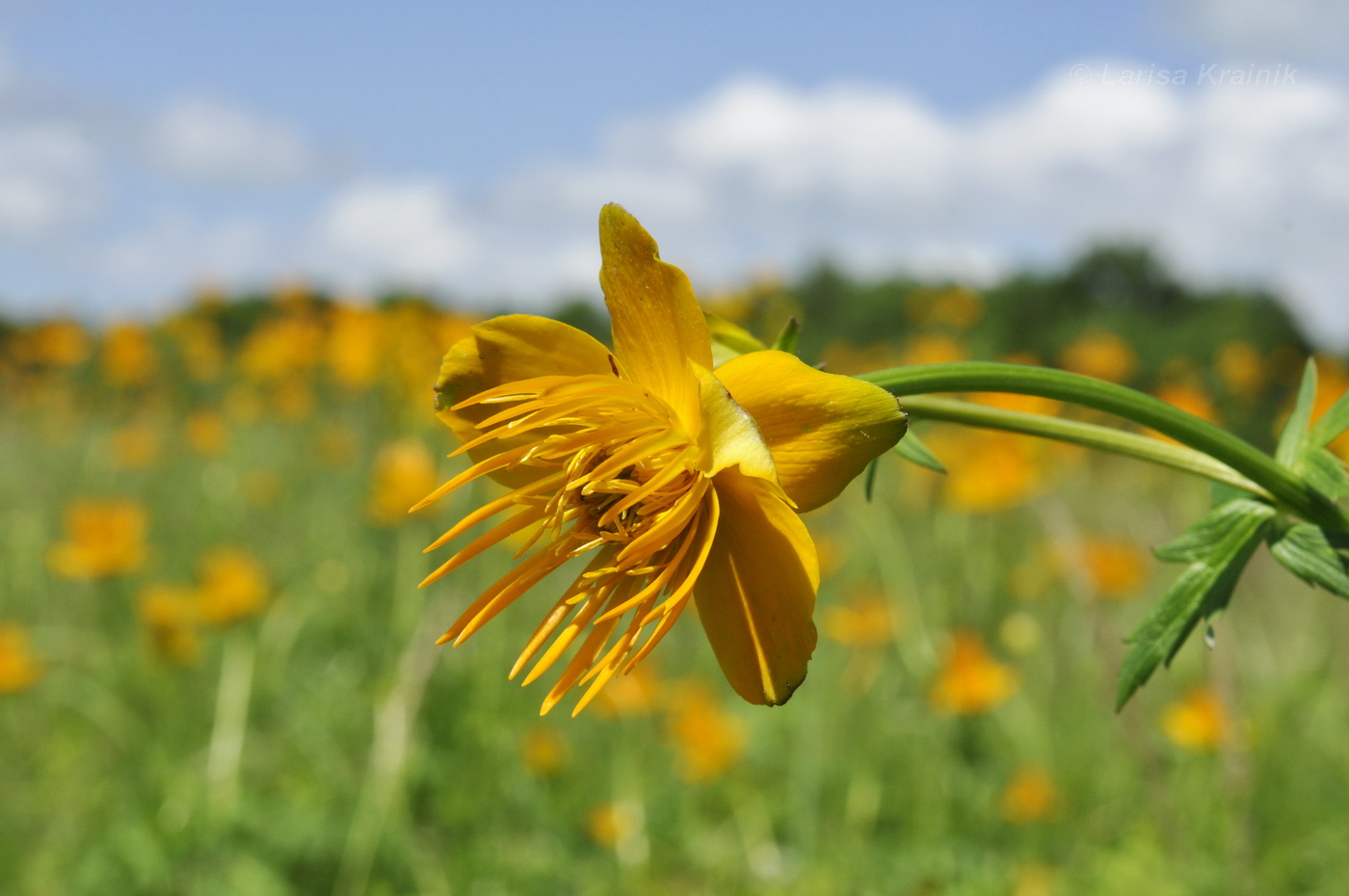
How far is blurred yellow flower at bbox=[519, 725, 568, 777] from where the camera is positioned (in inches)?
120

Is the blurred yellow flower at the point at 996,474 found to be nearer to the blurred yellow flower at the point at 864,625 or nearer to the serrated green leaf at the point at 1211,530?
the blurred yellow flower at the point at 864,625

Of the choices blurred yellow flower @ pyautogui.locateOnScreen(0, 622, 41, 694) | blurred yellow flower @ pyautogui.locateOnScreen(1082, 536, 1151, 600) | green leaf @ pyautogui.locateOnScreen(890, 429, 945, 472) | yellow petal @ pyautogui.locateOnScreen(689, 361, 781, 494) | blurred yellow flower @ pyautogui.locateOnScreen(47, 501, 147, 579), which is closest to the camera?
yellow petal @ pyautogui.locateOnScreen(689, 361, 781, 494)

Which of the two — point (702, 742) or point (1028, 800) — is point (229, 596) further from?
point (1028, 800)

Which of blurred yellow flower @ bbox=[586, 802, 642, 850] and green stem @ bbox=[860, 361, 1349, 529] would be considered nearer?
green stem @ bbox=[860, 361, 1349, 529]

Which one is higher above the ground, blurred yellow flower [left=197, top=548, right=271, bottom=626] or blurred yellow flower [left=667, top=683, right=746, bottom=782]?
blurred yellow flower [left=667, top=683, right=746, bottom=782]

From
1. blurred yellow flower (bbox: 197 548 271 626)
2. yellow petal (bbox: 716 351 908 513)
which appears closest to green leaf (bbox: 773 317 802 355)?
yellow petal (bbox: 716 351 908 513)

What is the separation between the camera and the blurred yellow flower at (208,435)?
17.5ft

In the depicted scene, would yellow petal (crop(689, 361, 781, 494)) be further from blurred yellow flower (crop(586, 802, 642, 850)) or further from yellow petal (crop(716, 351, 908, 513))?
blurred yellow flower (crop(586, 802, 642, 850))

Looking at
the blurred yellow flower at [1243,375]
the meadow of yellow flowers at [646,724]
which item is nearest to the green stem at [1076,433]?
the meadow of yellow flowers at [646,724]

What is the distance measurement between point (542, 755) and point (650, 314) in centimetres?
253

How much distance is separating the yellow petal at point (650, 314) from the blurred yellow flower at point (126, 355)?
6033 millimetres

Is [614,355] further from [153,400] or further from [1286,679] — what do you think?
[153,400]

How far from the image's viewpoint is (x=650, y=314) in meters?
0.74

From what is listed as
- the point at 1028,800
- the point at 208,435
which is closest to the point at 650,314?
the point at 1028,800
